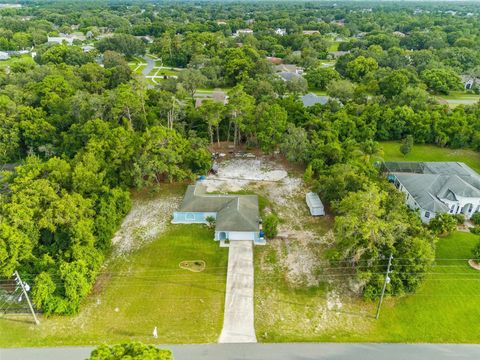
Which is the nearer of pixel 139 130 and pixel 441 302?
pixel 441 302

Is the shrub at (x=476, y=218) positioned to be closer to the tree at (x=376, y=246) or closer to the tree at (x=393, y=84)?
the tree at (x=376, y=246)

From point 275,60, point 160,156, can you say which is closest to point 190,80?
point 160,156

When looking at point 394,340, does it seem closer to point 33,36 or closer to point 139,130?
point 139,130

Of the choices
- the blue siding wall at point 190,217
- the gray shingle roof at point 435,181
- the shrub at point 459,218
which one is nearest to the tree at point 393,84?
the gray shingle roof at point 435,181

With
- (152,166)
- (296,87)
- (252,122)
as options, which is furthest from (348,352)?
(296,87)

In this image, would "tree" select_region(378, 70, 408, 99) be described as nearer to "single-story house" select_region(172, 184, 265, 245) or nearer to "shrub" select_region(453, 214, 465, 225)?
"shrub" select_region(453, 214, 465, 225)

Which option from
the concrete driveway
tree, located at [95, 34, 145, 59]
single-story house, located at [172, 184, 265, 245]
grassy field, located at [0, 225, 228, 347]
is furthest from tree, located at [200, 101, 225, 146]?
tree, located at [95, 34, 145, 59]

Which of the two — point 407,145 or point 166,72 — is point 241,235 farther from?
point 166,72
